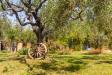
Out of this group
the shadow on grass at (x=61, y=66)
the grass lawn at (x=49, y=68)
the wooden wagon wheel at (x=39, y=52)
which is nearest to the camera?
the grass lawn at (x=49, y=68)

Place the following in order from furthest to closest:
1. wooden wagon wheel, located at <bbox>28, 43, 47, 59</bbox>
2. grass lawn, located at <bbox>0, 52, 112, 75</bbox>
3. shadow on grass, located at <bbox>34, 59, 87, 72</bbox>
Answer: wooden wagon wheel, located at <bbox>28, 43, 47, 59</bbox>, shadow on grass, located at <bbox>34, 59, 87, 72</bbox>, grass lawn, located at <bbox>0, 52, 112, 75</bbox>

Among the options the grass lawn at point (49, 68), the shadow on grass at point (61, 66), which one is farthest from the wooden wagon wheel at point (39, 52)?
the shadow on grass at point (61, 66)

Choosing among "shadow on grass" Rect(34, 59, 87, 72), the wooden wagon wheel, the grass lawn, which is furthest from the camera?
the wooden wagon wheel

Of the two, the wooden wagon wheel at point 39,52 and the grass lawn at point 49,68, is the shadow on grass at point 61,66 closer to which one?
the grass lawn at point 49,68

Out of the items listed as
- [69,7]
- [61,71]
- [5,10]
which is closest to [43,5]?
[5,10]

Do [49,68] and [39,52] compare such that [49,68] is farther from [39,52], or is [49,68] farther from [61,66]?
[39,52]

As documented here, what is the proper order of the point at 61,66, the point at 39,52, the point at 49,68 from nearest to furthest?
the point at 49,68 → the point at 61,66 → the point at 39,52

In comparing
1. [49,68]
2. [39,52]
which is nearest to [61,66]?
[49,68]

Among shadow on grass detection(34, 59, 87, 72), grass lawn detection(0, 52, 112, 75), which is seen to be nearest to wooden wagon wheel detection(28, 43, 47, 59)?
grass lawn detection(0, 52, 112, 75)

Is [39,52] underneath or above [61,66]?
above

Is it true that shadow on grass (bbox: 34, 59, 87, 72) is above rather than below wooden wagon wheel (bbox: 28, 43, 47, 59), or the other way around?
below

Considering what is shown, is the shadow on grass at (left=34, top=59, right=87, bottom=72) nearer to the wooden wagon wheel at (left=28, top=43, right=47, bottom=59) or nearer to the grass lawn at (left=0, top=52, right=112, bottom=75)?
the grass lawn at (left=0, top=52, right=112, bottom=75)

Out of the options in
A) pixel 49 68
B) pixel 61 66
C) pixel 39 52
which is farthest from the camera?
pixel 39 52

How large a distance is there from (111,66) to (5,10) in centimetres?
1062
